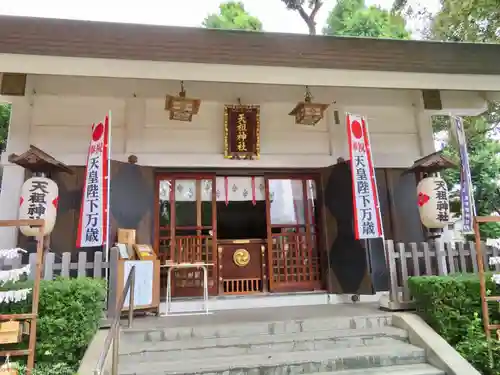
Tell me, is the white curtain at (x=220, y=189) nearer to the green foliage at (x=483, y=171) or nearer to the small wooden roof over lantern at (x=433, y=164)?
the small wooden roof over lantern at (x=433, y=164)

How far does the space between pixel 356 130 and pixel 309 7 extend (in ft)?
30.6

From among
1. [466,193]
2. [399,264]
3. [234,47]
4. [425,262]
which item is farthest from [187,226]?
[466,193]

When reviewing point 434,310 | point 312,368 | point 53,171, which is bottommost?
point 312,368

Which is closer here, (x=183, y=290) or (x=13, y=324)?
(x=13, y=324)

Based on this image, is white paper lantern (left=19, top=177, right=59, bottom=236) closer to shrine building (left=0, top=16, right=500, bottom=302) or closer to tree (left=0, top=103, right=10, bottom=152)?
shrine building (left=0, top=16, right=500, bottom=302)

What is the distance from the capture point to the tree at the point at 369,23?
12211 mm

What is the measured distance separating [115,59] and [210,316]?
385 centimetres

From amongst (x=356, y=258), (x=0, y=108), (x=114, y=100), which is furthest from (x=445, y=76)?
(x=0, y=108)

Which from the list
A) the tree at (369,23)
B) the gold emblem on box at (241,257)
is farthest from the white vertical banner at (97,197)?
the tree at (369,23)

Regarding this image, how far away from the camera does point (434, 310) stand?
182 inches

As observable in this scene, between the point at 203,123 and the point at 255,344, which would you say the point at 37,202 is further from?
the point at 255,344

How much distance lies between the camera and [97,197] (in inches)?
229

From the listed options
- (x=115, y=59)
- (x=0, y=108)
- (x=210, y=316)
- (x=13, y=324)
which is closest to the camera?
(x=13, y=324)

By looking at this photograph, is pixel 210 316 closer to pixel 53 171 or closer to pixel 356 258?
pixel 356 258
